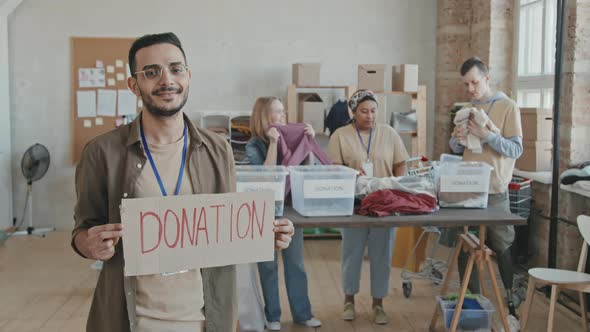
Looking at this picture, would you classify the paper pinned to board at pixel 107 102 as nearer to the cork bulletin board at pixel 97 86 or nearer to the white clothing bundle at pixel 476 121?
the cork bulletin board at pixel 97 86

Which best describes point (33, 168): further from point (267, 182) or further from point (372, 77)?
point (267, 182)

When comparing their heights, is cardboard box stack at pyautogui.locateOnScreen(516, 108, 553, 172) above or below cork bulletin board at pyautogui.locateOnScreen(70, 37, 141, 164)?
below

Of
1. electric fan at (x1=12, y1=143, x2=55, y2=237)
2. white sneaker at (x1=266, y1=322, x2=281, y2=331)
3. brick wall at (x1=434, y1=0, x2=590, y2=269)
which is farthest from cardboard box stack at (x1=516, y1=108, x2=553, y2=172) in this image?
electric fan at (x1=12, y1=143, x2=55, y2=237)

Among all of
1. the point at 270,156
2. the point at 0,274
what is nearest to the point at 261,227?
the point at 270,156

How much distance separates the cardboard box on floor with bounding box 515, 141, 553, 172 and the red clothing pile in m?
2.03

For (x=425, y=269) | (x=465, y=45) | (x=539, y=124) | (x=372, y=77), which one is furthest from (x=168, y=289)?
(x=465, y=45)

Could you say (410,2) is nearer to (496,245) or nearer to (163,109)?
(496,245)

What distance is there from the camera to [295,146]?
3.82 metres

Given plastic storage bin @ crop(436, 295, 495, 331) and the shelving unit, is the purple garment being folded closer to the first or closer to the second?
plastic storage bin @ crop(436, 295, 495, 331)

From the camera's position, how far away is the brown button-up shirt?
1.69m

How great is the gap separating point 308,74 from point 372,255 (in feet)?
8.36

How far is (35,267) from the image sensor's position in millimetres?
5215

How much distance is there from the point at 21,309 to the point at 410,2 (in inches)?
181

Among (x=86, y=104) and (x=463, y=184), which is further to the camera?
(x=86, y=104)
